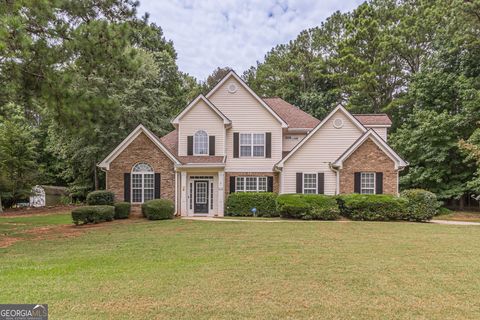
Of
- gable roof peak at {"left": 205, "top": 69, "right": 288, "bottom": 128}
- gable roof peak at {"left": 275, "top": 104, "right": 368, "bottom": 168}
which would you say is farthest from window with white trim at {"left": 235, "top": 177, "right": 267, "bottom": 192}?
gable roof peak at {"left": 205, "top": 69, "right": 288, "bottom": 128}

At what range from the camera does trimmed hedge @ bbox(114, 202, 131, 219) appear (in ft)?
57.0

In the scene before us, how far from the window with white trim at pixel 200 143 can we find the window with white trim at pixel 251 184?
2.69 metres

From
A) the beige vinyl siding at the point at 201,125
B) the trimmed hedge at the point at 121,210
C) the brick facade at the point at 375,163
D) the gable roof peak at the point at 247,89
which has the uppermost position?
the gable roof peak at the point at 247,89

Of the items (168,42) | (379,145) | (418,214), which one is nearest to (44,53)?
(379,145)

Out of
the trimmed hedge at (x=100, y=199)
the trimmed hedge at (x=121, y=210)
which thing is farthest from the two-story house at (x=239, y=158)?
the trimmed hedge at (x=121, y=210)

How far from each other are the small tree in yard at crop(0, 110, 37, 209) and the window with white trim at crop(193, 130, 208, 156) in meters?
17.3

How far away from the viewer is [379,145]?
59.7ft

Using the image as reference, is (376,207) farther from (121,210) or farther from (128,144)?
(128,144)

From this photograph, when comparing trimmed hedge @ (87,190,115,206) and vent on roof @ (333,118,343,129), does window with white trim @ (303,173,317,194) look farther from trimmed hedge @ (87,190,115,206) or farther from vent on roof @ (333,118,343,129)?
trimmed hedge @ (87,190,115,206)

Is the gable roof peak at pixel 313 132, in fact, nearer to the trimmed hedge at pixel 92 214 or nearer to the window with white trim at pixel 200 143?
the window with white trim at pixel 200 143

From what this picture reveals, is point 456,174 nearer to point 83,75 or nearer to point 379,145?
point 379,145

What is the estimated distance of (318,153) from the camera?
19.5 metres

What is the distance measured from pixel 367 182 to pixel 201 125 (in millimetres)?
10009

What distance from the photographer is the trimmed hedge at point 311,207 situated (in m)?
17.1
